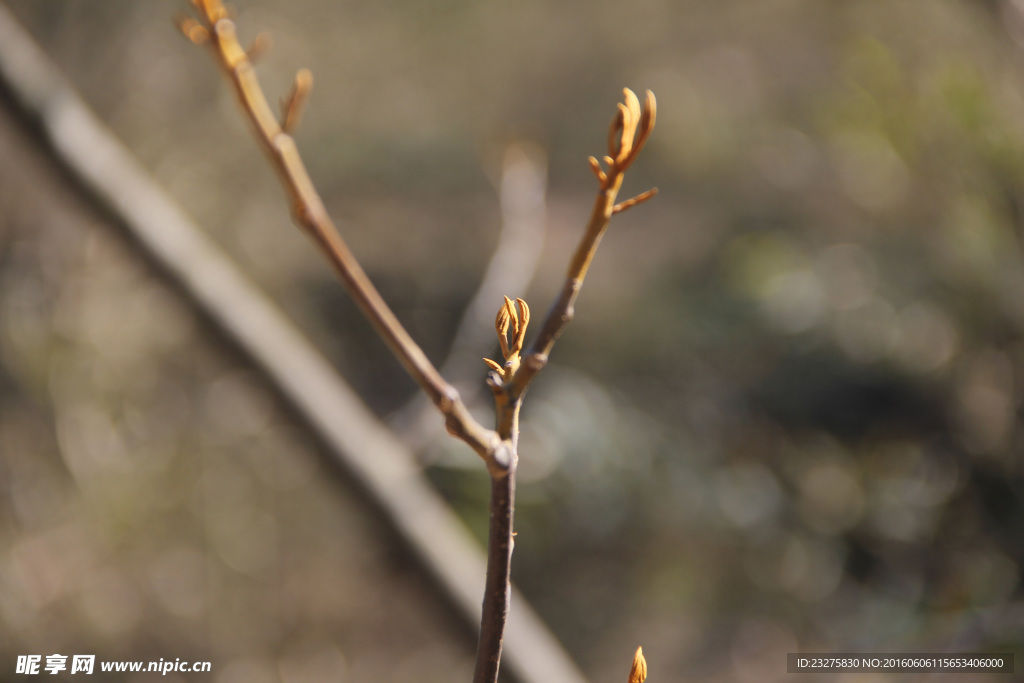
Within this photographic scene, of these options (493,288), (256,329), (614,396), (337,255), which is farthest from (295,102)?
(614,396)

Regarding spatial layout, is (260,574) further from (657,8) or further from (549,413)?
(657,8)

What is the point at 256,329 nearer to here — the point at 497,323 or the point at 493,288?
the point at 493,288

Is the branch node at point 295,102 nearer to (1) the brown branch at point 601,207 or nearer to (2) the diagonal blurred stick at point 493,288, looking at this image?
(1) the brown branch at point 601,207

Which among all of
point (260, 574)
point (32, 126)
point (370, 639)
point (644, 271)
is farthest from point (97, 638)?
point (644, 271)

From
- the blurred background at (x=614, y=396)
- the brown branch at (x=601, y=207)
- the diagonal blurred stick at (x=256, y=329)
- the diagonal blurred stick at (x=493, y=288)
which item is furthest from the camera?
the blurred background at (x=614, y=396)

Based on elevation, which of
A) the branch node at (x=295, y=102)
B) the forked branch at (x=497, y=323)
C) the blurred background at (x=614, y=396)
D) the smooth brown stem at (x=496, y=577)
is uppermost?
the branch node at (x=295, y=102)

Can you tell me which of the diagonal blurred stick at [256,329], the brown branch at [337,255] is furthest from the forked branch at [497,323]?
the diagonal blurred stick at [256,329]
